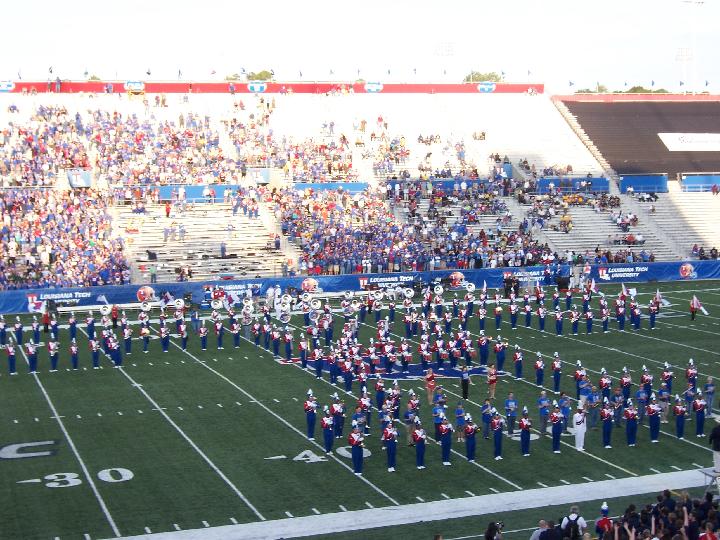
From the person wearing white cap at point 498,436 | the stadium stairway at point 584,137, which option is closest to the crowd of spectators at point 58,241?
the person wearing white cap at point 498,436

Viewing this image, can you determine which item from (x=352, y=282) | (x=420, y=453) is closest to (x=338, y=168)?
(x=352, y=282)

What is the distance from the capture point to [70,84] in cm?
4819

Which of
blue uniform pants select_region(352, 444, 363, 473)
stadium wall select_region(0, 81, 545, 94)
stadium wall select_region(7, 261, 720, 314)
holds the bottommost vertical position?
blue uniform pants select_region(352, 444, 363, 473)

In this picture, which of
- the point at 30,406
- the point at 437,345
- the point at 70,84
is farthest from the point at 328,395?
the point at 70,84

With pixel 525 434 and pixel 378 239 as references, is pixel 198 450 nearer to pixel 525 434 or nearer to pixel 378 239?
pixel 525 434

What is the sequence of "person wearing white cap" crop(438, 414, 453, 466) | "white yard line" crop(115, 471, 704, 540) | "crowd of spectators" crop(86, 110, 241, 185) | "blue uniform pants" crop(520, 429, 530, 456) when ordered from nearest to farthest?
"white yard line" crop(115, 471, 704, 540), "person wearing white cap" crop(438, 414, 453, 466), "blue uniform pants" crop(520, 429, 530, 456), "crowd of spectators" crop(86, 110, 241, 185)

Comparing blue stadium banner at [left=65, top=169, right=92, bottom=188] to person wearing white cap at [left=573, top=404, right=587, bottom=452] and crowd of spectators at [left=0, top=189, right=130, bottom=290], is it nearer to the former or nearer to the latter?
crowd of spectators at [left=0, top=189, right=130, bottom=290]

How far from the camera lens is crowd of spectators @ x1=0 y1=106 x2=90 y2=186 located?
41.5 metres

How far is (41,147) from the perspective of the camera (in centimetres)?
4325

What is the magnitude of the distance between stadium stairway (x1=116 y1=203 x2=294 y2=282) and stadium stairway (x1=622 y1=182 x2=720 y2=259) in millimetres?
16630

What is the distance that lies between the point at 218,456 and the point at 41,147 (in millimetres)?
28055

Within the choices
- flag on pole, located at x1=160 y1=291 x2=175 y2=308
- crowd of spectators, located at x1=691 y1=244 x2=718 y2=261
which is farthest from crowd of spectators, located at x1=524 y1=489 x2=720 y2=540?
crowd of spectators, located at x1=691 y1=244 x2=718 y2=261

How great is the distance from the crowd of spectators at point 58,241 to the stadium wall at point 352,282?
1149mm

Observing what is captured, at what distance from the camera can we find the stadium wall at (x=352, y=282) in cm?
3369
